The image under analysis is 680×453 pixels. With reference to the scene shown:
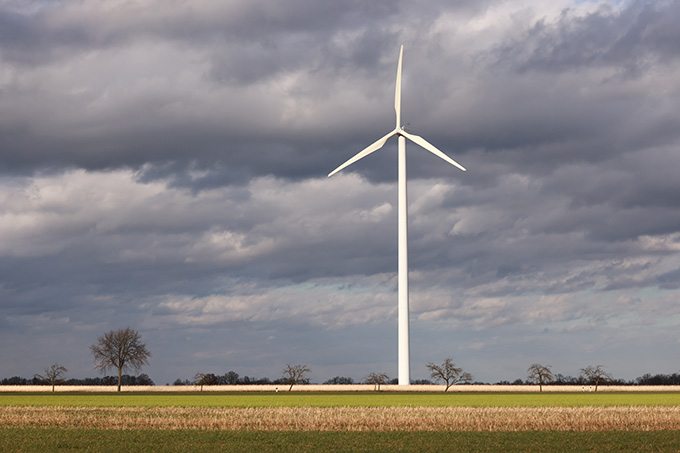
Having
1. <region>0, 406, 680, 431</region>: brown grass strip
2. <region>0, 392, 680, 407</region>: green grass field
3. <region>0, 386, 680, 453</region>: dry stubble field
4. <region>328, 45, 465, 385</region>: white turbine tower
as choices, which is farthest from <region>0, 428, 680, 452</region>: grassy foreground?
<region>328, 45, 465, 385</region>: white turbine tower

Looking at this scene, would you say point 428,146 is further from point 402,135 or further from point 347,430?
point 347,430

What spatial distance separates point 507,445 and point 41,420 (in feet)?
102

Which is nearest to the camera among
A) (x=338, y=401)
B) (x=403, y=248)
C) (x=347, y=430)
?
(x=347, y=430)

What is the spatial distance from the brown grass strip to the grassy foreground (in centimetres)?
321

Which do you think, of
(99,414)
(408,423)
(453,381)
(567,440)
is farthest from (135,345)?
(567,440)

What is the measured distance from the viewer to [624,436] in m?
39.8

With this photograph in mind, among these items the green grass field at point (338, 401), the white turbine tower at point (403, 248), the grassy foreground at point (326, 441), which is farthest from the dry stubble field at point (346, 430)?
the white turbine tower at point (403, 248)

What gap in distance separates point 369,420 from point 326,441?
11.1 meters

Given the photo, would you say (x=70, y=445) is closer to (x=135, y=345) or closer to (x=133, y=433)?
(x=133, y=433)

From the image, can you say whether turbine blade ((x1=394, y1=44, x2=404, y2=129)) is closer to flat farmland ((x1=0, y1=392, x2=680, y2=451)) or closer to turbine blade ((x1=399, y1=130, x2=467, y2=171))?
turbine blade ((x1=399, y1=130, x2=467, y2=171))

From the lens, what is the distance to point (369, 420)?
1903 inches

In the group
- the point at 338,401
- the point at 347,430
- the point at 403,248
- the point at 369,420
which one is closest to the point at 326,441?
the point at 347,430

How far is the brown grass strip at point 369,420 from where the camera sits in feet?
149

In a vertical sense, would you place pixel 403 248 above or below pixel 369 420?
above
